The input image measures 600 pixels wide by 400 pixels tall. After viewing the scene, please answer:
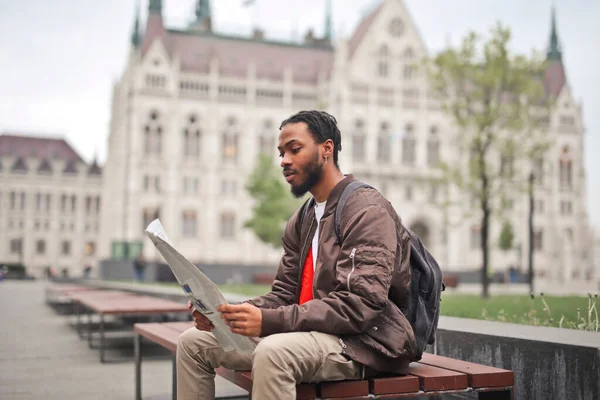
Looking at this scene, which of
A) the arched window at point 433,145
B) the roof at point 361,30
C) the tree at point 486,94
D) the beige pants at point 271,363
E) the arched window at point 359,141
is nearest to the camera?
the beige pants at point 271,363

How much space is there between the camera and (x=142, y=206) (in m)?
47.8

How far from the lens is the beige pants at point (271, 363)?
2453 millimetres

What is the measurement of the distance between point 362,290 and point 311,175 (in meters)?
0.64

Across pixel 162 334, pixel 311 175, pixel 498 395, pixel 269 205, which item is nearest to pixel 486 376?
pixel 498 395

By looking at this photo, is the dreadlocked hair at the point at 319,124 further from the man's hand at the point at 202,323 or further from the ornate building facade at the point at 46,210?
the ornate building facade at the point at 46,210

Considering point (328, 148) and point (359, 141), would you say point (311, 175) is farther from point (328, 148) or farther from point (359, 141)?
point (359, 141)

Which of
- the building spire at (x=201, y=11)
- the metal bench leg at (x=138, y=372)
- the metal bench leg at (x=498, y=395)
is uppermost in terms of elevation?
the building spire at (x=201, y=11)

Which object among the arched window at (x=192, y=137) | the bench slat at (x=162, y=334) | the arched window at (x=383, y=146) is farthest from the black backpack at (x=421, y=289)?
the arched window at (x=383, y=146)

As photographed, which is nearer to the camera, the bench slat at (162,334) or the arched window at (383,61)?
the bench slat at (162,334)

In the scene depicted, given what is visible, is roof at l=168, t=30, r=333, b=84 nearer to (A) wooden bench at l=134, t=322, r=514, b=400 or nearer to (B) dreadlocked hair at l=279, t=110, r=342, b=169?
(B) dreadlocked hair at l=279, t=110, r=342, b=169

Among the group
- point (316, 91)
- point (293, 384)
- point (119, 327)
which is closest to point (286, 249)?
point (293, 384)

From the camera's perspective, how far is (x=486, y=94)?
60.6 feet

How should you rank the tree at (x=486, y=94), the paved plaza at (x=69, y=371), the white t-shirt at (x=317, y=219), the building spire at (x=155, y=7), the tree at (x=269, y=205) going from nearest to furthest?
1. the white t-shirt at (x=317, y=219)
2. the paved plaza at (x=69, y=371)
3. the tree at (x=486, y=94)
4. the tree at (x=269, y=205)
5. the building spire at (x=155, y=7)

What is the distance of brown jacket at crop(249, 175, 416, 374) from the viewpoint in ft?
8.59
